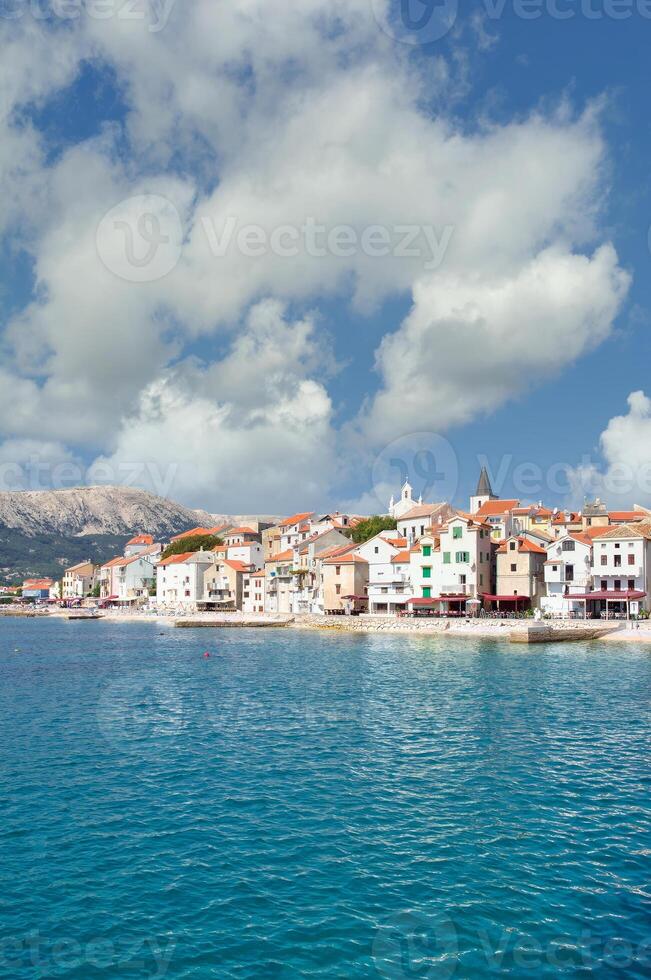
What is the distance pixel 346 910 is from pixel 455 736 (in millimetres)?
14141

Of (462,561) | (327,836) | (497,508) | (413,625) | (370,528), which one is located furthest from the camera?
(370,528)

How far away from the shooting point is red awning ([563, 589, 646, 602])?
242 feet

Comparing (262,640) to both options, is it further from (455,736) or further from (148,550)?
(148,550)

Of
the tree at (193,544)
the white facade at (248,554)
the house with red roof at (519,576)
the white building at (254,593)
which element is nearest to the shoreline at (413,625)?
the white building at (254,593)

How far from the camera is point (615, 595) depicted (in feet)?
245

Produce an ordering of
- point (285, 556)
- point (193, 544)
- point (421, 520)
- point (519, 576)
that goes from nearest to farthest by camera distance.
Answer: point (519, 576)
point (421, 520)
point (285, 556)
point (193, 544)

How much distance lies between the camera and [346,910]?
1356 cm

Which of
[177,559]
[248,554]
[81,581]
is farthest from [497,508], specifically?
[81,581]

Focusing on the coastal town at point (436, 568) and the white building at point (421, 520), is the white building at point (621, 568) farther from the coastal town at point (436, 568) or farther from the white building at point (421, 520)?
the white building at point (421, 520)

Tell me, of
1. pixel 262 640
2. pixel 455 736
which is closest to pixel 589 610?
pixel 262 640

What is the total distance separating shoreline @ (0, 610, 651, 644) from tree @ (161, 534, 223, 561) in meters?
33.9

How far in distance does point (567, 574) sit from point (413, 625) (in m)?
18.3

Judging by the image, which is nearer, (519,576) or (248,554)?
(519,576)

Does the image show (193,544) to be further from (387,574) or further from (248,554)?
(387,574)
